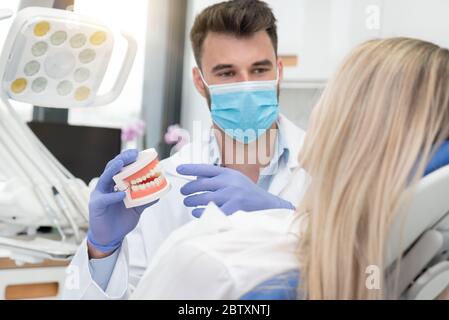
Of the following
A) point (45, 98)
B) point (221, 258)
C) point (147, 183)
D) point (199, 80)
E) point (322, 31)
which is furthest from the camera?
point (322, 31)

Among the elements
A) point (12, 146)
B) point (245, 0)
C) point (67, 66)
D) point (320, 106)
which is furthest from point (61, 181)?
point (320, 106)

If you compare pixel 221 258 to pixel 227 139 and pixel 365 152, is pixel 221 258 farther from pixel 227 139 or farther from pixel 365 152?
pixel 227 139

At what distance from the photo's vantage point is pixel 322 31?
1.50 m

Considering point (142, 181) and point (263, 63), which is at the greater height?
point (263, 63)

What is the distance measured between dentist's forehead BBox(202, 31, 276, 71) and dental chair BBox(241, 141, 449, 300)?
2.02 ft

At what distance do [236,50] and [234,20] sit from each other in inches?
2.6

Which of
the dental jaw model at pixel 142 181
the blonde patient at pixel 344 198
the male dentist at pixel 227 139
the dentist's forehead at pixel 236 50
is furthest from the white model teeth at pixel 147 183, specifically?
the dentist's forehead at pixel 236 50

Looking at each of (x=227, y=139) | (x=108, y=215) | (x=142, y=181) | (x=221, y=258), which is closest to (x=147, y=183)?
(x=142, y=181)

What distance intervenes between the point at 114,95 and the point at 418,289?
74cm

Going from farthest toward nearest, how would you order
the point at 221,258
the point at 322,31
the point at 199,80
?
the point at 322,31, the point at 199,80, the point at 221,258

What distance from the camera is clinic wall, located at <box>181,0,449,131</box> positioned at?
1298 mm

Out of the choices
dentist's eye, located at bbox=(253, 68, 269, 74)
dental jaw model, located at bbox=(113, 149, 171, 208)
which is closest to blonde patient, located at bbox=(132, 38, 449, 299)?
dental jaw model, located at bbox=(113, 149, 171, 208)

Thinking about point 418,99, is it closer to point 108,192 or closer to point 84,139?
point 108,192

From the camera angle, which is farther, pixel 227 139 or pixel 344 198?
pixel 227 139
